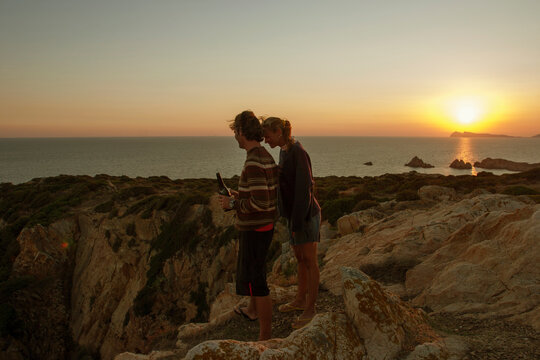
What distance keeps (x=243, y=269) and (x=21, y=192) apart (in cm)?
3601

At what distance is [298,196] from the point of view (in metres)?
4.14

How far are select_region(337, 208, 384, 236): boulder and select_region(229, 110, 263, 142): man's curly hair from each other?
27.9 ft

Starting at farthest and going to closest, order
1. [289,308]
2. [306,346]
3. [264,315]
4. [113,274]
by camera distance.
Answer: [113,274]
[289,308]
[264,315]
[306,346]

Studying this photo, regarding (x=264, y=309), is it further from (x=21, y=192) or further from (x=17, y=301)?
(x=21, y=192)

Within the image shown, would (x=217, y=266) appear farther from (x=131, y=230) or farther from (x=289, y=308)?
(x=289, y=308)

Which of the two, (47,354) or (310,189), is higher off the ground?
(310,189)

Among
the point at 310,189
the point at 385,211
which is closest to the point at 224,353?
the point at 310,189

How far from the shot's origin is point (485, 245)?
5.51 m

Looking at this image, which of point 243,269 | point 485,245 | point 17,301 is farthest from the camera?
point 17,301

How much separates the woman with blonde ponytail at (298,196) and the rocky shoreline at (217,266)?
717mm

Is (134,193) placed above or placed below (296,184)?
below

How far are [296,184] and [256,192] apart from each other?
0.66 m

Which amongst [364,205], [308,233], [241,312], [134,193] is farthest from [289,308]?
[134,193]

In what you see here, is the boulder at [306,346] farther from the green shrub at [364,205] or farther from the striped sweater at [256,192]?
the green shrub at [364,205]
